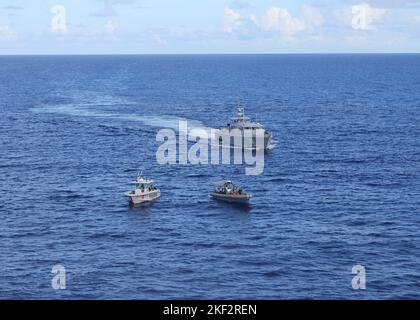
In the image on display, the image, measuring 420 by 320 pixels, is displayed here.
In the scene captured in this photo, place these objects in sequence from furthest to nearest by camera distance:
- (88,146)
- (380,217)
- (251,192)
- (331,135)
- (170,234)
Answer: (331,135) < (88,146) < (251,192) < (380,217) < (170,234)

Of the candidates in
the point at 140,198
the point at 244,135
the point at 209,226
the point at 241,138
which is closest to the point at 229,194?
the point at 209,226

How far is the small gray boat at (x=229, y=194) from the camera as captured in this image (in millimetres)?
113312

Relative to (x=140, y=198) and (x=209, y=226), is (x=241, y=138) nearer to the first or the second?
(x=140, y=198)

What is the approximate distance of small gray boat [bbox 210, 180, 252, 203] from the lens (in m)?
113

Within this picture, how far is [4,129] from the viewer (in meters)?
197

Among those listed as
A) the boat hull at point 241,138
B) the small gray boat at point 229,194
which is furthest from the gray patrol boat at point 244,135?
the small gray boat at point 229,194

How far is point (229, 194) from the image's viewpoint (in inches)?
4488

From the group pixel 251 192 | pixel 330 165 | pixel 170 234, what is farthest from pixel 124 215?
pixel 330 165

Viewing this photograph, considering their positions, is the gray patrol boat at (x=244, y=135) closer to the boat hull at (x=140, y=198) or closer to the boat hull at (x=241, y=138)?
the boat hull at (x=241, y=138)

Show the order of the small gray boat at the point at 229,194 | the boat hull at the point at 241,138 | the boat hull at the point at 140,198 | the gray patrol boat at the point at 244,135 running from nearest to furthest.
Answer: the boat hull at the point at 140,198, the small gray boat at the point at 229,194, the boat hull at the point at 241,138, the gray patrol boat at the point at 244,135
